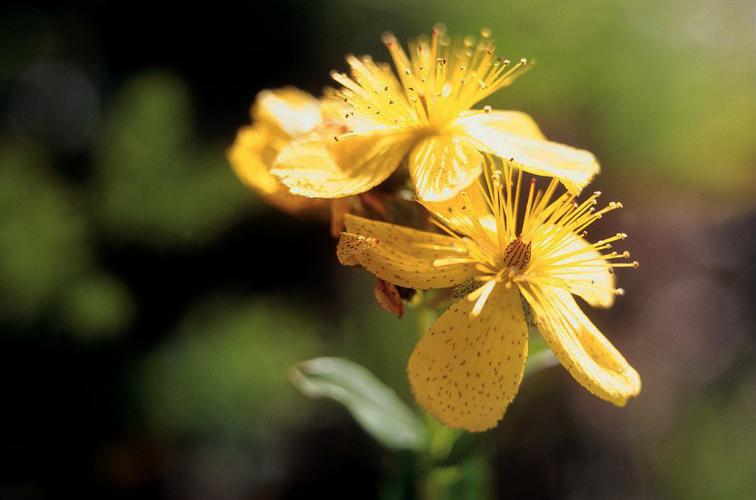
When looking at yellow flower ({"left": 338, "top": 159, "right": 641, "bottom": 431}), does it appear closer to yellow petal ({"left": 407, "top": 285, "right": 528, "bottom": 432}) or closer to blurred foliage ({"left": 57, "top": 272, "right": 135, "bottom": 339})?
yellow petal ({"left": 407, "top": 285, "right": 528, "bottom": 432})

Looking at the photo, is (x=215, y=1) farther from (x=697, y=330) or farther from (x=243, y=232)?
(x=697, y=330)

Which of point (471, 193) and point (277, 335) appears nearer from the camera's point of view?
point (471, 193)

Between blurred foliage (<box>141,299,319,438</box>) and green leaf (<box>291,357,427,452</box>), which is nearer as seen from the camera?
green leaf (<box>291,357,427,452</box>)

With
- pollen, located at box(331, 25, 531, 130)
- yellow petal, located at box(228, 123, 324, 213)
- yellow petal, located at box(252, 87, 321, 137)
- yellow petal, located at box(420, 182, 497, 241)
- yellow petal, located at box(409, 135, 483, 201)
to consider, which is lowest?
yellow petal, located at box(228, 123, 324, 213)

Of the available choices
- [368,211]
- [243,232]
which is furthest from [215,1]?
[368,211]

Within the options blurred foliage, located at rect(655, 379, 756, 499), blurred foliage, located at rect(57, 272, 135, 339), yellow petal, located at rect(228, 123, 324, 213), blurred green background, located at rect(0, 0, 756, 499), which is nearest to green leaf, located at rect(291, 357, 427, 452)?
blurred green background, located at rect(0, 0, 756, 499)

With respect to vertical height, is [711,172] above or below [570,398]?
above

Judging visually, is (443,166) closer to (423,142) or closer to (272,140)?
(423,142)

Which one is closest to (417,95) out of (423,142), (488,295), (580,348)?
(423,142)

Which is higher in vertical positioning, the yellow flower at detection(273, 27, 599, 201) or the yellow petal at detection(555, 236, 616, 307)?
the yellow flower at detection(273, 27, 599, 201)
